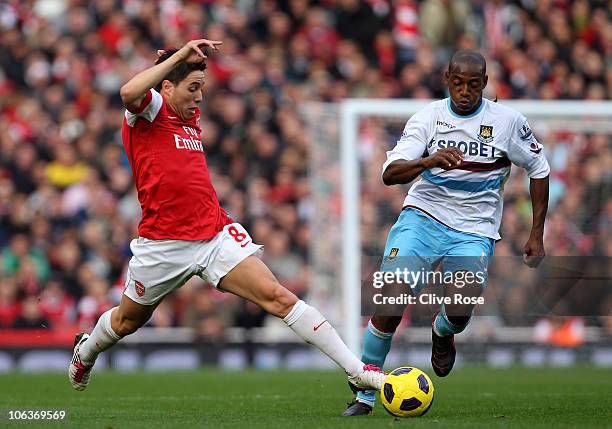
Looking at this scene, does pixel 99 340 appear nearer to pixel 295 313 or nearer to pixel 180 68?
pixel 295 313

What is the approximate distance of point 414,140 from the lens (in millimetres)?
9125

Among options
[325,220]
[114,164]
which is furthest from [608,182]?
[114,164]

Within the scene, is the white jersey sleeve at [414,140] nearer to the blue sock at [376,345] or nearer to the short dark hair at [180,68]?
the blue sock at [376,345]

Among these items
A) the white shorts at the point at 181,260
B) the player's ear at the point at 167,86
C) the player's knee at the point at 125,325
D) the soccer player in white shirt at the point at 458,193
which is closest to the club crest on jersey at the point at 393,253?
the soccer player in white shirt at the point at 458,193

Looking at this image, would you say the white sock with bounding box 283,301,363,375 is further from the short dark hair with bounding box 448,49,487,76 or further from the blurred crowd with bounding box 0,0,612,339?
the blurred crowd with bounding box 0,0,612,339

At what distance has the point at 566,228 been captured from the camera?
1591cm

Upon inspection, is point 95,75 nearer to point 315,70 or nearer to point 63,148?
point 63,148

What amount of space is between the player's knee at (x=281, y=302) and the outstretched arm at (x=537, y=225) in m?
1.95

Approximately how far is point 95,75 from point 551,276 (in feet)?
27.6

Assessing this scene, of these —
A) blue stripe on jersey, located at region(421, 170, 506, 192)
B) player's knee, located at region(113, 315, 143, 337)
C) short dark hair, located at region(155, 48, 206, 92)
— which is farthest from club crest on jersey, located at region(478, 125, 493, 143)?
player's knee, located at region(113, 315, 143, 337)

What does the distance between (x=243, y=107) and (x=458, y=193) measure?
10.4 metres

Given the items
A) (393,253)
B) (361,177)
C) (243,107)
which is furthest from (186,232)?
(243,107)

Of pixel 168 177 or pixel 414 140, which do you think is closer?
pixel 168 177

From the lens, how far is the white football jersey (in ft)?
30.2
